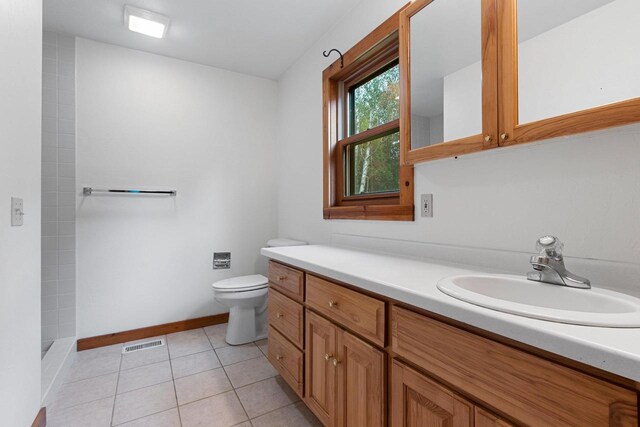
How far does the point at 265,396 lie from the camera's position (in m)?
1.71

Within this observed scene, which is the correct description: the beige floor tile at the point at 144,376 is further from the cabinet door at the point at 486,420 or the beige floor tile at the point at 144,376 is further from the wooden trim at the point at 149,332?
the cabinet door at the point at 486,420

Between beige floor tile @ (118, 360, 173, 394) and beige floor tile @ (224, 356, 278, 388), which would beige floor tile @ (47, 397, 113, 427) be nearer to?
beige floor tile @ (118, 360, 173, 394)

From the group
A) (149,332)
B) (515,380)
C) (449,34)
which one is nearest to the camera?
(515,380)

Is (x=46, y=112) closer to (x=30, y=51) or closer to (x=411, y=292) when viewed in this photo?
(x=30, y=51)

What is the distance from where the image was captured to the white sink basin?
0.59 metres

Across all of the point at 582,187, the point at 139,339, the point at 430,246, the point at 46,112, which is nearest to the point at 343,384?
the point at 430,246

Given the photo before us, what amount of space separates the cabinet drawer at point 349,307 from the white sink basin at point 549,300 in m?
0.25

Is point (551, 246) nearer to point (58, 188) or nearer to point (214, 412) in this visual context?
point (214, 412)

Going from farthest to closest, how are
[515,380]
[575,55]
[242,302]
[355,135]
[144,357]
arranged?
[242,302] < [144,357] < [355,135] < [575,55] < [515,380]

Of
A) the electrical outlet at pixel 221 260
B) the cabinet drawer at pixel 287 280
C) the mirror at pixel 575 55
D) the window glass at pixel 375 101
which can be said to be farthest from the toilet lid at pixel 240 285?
the mirror at pixel 575 55

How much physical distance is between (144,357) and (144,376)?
0.29 meters

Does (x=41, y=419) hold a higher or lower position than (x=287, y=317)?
lower

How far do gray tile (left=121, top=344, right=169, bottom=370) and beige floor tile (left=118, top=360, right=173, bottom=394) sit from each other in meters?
0.06

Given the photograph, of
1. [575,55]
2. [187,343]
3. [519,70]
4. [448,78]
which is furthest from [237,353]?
[575,55]
